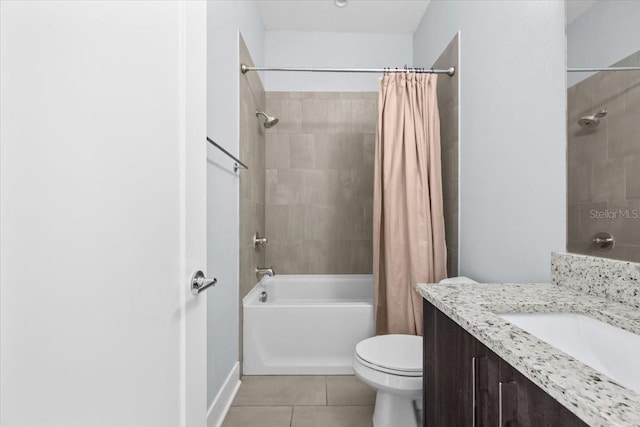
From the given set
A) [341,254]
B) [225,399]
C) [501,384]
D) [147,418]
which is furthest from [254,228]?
[501,384]

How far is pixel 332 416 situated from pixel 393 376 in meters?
0.58

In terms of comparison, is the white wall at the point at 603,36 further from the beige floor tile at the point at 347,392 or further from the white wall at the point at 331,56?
the white wall at the point at 331,56

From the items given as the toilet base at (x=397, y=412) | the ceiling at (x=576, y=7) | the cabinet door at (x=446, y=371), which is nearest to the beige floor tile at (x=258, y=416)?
the toilet base at (x=397, y=412)

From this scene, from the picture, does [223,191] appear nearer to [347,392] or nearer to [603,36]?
[347,392]

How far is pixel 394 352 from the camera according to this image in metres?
1.63

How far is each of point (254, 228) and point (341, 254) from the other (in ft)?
2.92

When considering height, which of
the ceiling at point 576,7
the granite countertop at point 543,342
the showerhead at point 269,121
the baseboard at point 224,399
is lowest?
the baseboard at point 224,399

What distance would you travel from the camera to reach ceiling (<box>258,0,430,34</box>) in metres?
2.71

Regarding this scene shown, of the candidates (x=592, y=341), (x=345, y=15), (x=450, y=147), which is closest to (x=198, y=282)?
(x=592, y=341)

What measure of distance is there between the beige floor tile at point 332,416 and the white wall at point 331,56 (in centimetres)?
252

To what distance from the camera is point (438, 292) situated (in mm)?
1129

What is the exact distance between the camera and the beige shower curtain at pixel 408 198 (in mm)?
2170

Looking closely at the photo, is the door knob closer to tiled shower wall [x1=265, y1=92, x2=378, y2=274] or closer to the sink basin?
the sink basin

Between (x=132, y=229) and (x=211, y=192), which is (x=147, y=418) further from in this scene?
(x=211, y=192)
